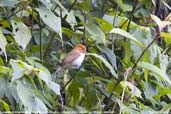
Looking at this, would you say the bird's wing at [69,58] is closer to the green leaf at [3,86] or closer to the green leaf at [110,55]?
the green leaf at [110,55]

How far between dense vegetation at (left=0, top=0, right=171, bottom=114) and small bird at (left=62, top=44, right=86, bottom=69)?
20 mm

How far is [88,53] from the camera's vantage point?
4.73 ft

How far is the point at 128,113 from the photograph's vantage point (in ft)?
4.55

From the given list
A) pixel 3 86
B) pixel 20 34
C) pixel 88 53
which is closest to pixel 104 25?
pixel 88 53

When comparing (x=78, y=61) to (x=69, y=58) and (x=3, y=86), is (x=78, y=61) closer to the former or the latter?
(x=69, y=58)

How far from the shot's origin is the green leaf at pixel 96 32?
1.51 meters

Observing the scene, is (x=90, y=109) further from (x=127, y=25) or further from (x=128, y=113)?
(x=127, y=25)

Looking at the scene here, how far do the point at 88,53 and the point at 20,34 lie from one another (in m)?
0.20

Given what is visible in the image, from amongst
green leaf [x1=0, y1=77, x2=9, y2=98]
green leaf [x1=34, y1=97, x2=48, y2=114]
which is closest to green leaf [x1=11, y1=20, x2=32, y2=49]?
green leaf [x1=0, y1=77, x2=9, y2=98]

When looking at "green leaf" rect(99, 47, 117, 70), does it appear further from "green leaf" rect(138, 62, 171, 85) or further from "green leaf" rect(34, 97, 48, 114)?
"green leaf" rect(34, 97, 48, 114)

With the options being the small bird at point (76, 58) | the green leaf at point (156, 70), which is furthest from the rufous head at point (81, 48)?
the green leaf at point (156, 70)

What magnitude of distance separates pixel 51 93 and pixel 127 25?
14.9 inches

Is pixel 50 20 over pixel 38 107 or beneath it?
over

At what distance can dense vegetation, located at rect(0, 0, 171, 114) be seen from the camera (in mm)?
1395
